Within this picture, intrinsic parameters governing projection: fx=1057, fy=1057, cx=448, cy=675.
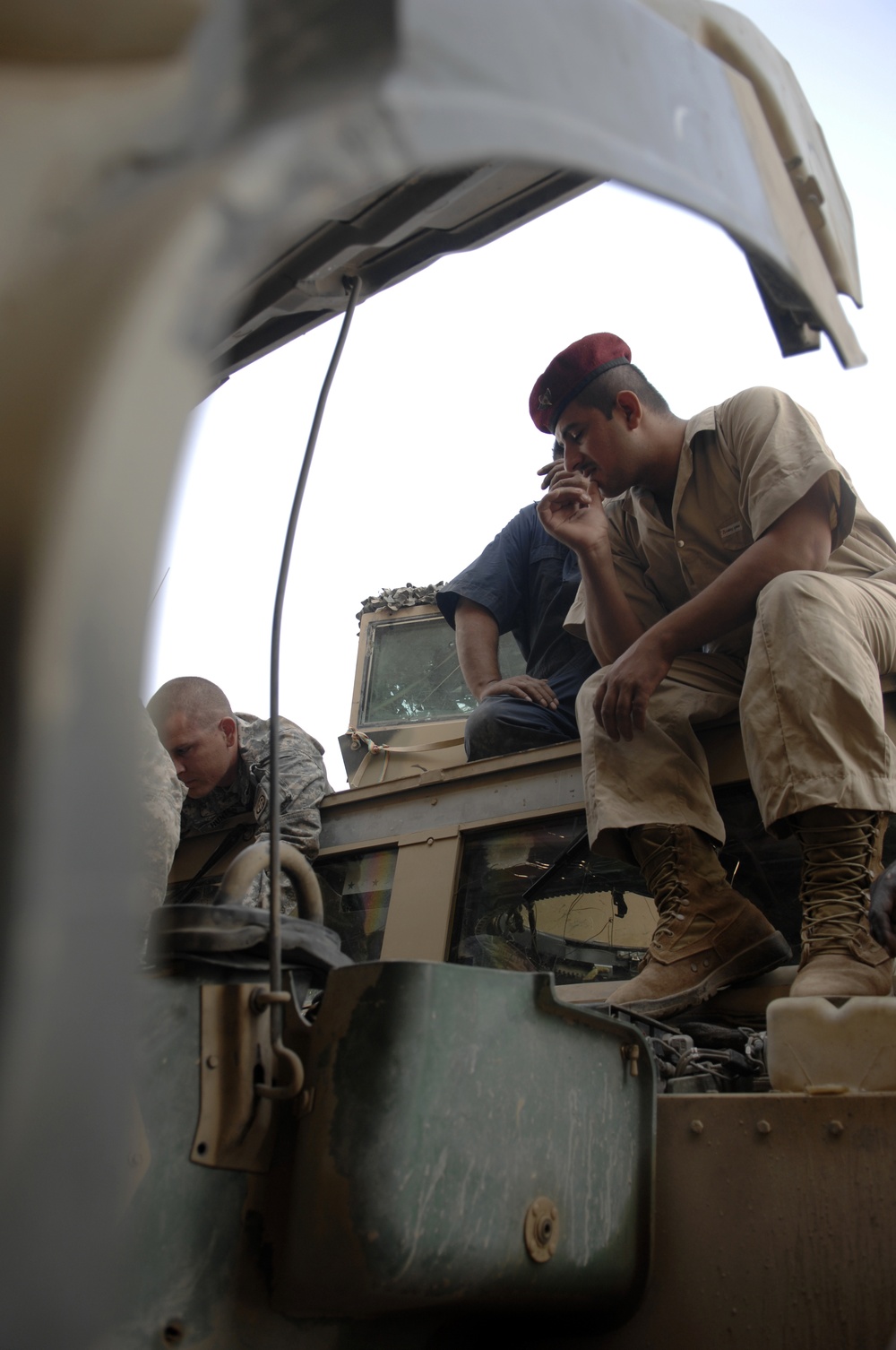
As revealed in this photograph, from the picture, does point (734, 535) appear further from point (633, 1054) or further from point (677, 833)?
point (633, 1054)

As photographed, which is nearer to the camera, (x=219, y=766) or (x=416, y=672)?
(x=219, y=766)

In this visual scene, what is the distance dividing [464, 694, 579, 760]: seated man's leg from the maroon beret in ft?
2.45

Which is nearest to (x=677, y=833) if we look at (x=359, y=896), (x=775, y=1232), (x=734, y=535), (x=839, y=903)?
(x=839, y=903)

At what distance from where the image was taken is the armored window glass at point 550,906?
7.62ft

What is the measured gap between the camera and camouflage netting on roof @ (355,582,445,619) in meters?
4.75

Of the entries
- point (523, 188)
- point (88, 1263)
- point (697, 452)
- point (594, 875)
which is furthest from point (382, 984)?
point (697, 452)

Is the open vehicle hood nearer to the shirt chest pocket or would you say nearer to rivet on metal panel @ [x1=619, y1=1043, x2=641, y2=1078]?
rivet on metal panel @ [x1=619, y1=1043, x2=641, y2=1078]

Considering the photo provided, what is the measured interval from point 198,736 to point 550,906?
1.36 m

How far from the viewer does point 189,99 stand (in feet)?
1.50

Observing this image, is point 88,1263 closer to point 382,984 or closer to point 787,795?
point 382,984

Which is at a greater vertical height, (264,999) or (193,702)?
(193,702)

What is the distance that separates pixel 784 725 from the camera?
1.90m

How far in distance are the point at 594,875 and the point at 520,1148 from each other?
1341mm

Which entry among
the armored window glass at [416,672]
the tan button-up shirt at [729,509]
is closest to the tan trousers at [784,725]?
the tan button-up shirt at [729,509]
